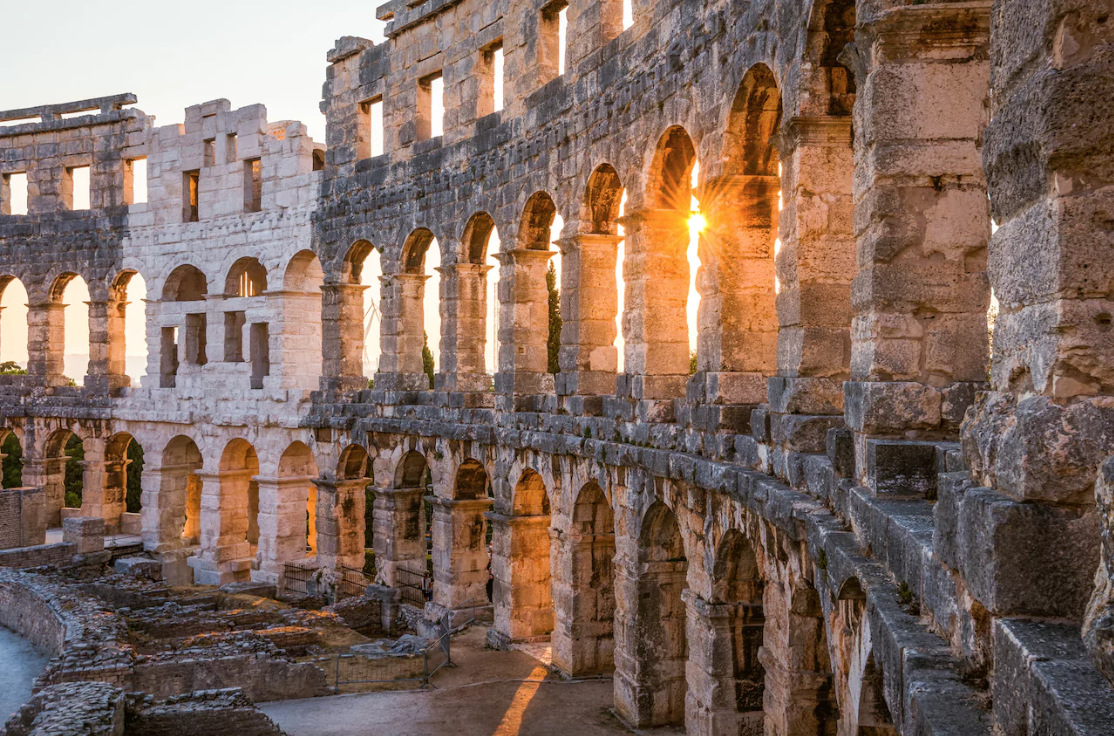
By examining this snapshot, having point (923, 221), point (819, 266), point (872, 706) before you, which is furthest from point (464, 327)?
point (872, 706)

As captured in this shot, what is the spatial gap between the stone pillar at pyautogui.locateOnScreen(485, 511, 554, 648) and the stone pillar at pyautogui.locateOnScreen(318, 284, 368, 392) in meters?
5.71

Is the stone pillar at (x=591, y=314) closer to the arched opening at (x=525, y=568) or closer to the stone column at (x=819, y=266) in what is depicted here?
the arched opening at (x=525, y=568)

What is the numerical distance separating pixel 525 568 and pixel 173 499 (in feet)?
35.9

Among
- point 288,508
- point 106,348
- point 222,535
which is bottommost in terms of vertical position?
point 222,535

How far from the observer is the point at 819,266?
777 centimetres

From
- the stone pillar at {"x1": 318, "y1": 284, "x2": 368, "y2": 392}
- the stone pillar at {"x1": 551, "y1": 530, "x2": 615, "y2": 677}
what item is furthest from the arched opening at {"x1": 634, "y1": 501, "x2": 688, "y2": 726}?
the stone pillar at {"x1": 318, "y1": 284, "x2": 368, "y2": 392}

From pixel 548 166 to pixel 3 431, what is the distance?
1820cm

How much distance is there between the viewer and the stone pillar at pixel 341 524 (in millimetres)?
19891

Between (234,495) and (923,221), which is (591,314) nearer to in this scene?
(923,221)

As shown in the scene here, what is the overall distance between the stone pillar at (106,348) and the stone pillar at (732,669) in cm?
1833

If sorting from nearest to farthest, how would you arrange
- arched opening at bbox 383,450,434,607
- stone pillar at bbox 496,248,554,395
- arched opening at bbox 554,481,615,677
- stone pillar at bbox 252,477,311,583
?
arched opening at bbox 554,481,615,677 < stone pillar at bbox 496,248,554,395 < arched opening at bbox 383,450,434,607 < stone pillar at bbox 252,477,311,583

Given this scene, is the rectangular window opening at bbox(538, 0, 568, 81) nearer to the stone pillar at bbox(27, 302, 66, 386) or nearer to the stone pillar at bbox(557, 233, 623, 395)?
the stone pillar at bbox(557, 233, 623, 395)

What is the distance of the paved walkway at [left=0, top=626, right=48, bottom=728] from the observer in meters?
14.2

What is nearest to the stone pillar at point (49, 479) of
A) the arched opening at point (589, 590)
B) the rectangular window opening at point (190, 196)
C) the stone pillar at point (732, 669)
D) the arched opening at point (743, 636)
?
the rectangular window opening at point (190, 196)
